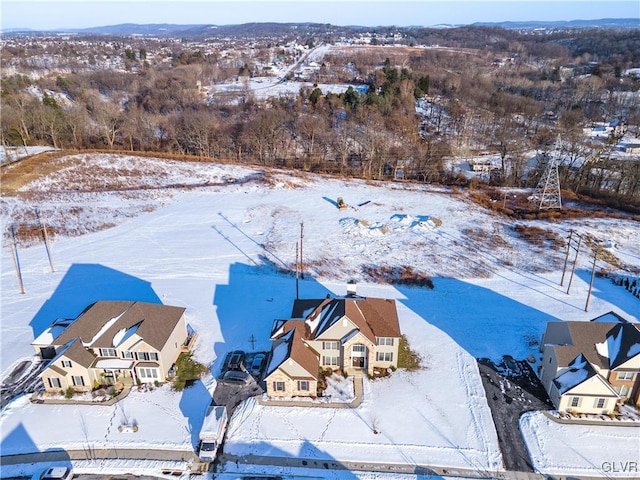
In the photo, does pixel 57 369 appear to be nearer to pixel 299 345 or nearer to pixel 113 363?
pixel 113 363

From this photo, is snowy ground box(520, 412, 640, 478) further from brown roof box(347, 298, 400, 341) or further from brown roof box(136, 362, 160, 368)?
brown roof box(136, 362, 160, 368)

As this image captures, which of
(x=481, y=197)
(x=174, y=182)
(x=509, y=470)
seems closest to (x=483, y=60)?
(x=481, y=197)

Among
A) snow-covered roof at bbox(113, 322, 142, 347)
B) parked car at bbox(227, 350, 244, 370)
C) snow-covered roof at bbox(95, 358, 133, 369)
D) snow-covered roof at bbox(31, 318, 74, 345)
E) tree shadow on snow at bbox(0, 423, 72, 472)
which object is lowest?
tree shadow on snow at bbox(0, 423, 72, 472)

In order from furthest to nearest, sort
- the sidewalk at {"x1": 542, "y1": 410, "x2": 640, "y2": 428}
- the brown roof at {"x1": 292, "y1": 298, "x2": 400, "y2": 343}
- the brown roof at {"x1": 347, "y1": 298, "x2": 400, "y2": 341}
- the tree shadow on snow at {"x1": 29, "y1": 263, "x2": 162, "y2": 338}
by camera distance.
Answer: the tree shadow on snow at {"x1": 29, "y1": 263, "x2": 162, "y2": 338} → the brown roof at {"x1": 347, "y1": 298, "x2": 400, "y2": 341} → the brown roof at {"x1": 292, "y1": 298, "x2": 400, "y2": 343} → the sidewalk at {"x1": 542, "y1": 410, "x2": 640, "y2": 428}

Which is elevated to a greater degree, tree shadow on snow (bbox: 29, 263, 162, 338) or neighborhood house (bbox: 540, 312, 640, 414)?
neighborhood house (bbox: 540, 312, 640, 414)

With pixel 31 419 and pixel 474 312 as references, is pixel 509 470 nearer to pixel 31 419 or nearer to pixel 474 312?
pixel 474 312

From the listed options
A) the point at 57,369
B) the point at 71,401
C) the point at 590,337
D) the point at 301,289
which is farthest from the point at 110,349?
the point at 590,337

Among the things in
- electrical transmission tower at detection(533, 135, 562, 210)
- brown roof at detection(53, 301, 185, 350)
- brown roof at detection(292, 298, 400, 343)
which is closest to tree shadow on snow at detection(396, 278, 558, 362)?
brown roof at detection(292, 298, 400, 343)

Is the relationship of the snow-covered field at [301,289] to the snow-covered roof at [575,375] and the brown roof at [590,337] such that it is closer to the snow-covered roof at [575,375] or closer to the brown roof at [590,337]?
the snow-covered roof at [575,375]
